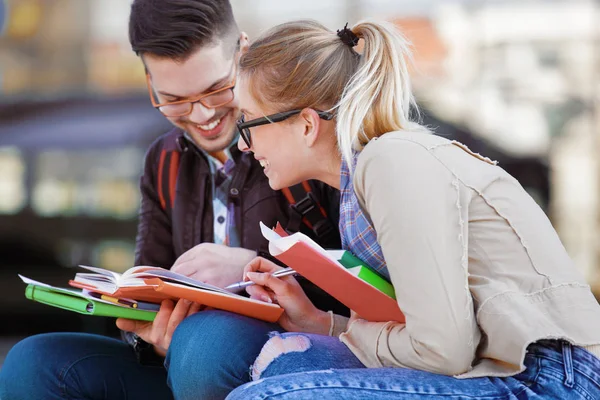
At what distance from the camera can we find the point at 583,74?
5.02 meters

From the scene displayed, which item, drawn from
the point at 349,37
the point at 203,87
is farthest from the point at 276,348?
the point at 203,87

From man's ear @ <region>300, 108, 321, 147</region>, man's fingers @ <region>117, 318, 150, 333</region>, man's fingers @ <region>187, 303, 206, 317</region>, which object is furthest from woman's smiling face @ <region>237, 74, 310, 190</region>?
man's fingers @ <region>117, 318, 150, 333</region>

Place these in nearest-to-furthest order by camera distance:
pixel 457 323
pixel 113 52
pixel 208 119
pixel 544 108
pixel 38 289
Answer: pixel 457 323 → pixel 38 289 → pixel 208 119 → pixel 544 108 → pixel 113 52

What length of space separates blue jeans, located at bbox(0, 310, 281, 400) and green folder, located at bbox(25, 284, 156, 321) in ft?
0.36

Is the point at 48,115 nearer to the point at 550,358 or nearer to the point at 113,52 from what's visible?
the point at 113,52

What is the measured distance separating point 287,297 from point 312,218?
284 millimetres

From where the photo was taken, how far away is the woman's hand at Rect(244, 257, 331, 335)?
181 centimetres

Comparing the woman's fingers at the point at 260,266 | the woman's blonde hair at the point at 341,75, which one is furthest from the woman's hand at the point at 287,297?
the woman's blonde hair at the point at 341,75

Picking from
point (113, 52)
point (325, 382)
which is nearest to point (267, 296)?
point (325, 382)

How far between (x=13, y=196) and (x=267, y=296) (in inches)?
170

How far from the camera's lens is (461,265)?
4.71 ft

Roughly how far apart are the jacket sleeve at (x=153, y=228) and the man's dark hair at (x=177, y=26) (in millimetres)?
269

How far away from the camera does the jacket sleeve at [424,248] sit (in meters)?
1.41

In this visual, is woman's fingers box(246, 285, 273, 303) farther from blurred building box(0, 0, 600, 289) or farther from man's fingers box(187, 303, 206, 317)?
blurred building box(0, 0, 600, 289)
